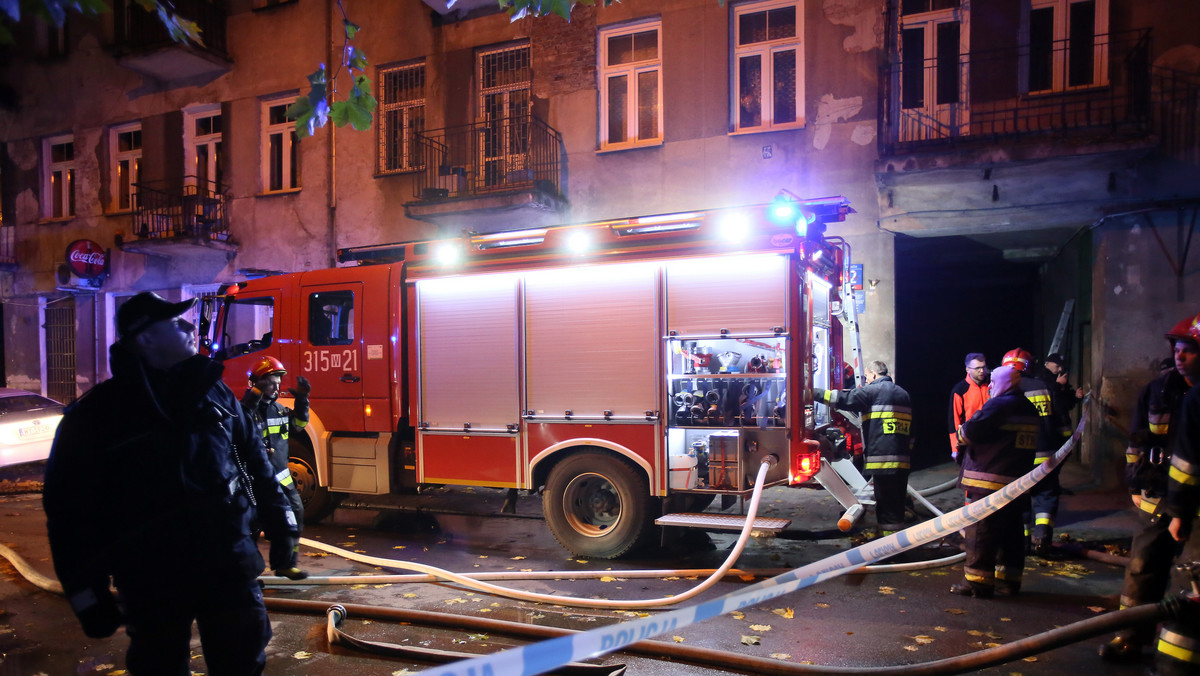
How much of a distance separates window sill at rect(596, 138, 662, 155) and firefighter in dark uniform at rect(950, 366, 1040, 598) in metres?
7.44

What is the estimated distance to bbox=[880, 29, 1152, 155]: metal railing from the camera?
9.26 m

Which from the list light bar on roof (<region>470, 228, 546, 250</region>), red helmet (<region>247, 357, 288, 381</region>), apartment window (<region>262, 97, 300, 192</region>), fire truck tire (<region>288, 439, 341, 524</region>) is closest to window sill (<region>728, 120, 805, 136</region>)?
light bar on roof (<region>470, 228, 546, 250</region>)

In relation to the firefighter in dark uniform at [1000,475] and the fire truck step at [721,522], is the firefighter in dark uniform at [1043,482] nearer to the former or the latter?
the firefighter in dark uniform at [1000,475]

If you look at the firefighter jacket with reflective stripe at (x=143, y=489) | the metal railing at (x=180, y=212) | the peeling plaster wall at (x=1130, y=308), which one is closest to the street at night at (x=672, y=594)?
the firefighter jacket with reflective stripe at (x=143, y=489)

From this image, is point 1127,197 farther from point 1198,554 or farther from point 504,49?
point 504,49

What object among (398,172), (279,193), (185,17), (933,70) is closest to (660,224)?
(933,70)

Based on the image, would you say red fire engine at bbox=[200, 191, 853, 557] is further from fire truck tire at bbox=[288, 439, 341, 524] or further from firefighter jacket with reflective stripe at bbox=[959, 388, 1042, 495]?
firefighter jacket with reflective stripe at bbox=[959, 388, 1042, 495]

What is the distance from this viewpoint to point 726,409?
610cm

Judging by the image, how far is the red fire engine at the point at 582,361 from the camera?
236 inches

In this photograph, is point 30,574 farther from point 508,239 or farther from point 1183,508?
point 1183,508

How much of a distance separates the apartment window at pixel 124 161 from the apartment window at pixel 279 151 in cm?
377

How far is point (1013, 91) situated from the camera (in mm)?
9953

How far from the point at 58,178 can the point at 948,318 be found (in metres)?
21.6

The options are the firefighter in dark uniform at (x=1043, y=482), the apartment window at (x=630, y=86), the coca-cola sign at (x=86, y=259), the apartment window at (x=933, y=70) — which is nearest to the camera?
the firefighter in dark uniform at (x=1043, y=482)
